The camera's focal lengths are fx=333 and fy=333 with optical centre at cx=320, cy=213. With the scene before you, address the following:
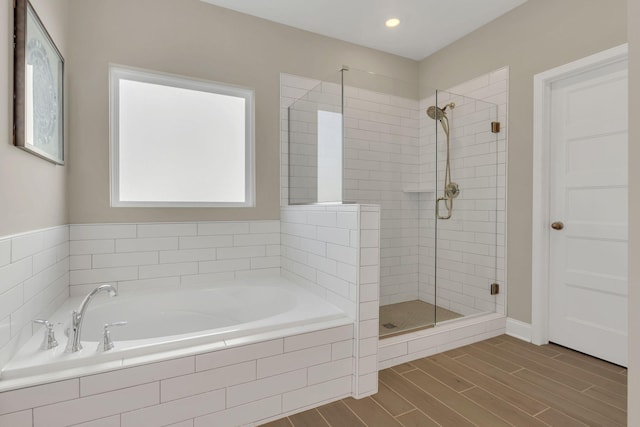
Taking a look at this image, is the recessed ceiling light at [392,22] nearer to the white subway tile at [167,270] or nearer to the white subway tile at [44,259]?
the white subway tile at [167,270]

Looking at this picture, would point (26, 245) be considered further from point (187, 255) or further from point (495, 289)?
point (495, 289)

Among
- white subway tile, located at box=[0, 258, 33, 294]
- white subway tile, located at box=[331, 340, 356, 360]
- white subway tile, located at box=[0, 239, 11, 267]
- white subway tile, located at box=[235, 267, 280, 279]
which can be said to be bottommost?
white subway tile, located at box=[331, 340, 356, 360]

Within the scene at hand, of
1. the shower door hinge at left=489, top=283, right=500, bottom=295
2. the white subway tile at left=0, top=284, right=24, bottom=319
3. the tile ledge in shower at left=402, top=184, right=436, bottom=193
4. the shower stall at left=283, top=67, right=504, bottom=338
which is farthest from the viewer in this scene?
the tile ledge in shower at left=402, top=184, right=436, bottom=193

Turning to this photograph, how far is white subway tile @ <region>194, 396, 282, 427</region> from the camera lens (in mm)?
1556

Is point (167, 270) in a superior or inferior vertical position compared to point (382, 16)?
inferior

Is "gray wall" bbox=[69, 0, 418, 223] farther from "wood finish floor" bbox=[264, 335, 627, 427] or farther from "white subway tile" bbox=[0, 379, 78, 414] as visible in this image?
"wood finish floor" bbox=[264, 335, 627, 427]

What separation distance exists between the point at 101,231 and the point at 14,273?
929 mm

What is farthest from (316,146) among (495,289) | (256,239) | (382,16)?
(495,289)

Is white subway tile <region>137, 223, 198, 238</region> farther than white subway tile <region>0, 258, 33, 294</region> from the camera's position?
Yes

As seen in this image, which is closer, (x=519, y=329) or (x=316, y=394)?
(x=316, y=394)

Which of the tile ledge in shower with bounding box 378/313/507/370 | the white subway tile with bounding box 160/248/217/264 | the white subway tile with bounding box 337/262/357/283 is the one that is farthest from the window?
the tile ledge in shower with bounding box 378/313/507/370

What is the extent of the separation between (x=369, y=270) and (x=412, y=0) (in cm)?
215

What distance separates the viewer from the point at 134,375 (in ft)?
4.62

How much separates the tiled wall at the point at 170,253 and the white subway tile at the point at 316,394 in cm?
121
